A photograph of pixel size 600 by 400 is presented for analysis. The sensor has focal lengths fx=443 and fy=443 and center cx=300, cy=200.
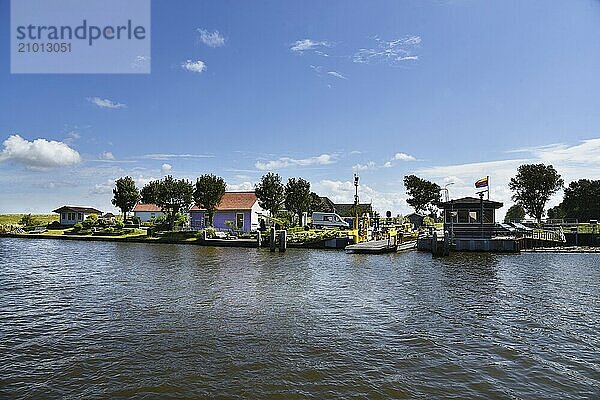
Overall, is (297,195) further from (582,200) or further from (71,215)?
(582,200)

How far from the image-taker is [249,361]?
32.3ft

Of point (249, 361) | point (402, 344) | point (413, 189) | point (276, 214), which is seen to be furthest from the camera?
point (413, 189)

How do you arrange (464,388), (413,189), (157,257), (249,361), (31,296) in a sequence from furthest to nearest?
1. (413,189)
2. (157,257)
3. (31,296)
4. (249,361)
5. (464,388)

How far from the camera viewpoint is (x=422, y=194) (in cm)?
8506

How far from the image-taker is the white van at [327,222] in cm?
5925

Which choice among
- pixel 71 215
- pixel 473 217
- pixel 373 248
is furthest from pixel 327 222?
pixel 71 215

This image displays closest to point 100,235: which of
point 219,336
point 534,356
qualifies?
point 219,336

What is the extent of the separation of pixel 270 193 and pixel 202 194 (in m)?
10.9

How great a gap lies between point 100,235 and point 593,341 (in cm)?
5620

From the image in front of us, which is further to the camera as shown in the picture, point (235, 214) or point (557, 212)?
point (557, 212)

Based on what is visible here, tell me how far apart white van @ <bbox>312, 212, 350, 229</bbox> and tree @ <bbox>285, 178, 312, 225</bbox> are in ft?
28.7

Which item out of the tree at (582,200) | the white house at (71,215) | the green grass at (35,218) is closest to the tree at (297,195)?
the white house at (71,215)

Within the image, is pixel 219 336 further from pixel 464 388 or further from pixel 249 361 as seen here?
pixel 464 388

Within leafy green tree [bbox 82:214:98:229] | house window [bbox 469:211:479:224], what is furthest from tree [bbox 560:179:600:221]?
leafy green tree [bbox 82:214:98:229]
